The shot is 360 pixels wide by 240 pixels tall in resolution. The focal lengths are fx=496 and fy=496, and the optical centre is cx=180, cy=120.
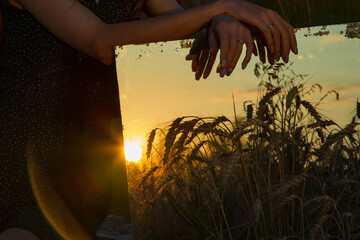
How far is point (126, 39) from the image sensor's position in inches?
56.4

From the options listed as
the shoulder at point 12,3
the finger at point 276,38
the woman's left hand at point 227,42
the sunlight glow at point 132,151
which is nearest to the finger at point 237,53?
the woman's left hand at point 227,42

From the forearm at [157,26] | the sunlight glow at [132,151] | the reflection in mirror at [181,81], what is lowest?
the sunlight glow at [132,151]

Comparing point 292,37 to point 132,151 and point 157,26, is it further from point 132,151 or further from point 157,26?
point 132,151

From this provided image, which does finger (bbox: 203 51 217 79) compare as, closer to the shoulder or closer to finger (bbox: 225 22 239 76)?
finger (bbox: 225 22 239 76)

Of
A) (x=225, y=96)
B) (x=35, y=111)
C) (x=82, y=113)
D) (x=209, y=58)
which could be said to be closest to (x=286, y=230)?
(x=225, y=96)

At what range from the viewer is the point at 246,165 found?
1.66m

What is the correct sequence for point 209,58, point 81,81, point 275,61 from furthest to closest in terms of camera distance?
point 81,81 < point 275,61 < point 209,58

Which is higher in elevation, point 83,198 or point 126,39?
point 126,39

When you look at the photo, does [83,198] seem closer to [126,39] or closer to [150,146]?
[150,146]

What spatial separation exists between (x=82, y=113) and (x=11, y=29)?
1.19 feet

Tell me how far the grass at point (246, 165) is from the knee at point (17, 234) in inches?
12.4

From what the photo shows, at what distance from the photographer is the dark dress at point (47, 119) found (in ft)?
4.92

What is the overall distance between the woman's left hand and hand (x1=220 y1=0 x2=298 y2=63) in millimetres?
40

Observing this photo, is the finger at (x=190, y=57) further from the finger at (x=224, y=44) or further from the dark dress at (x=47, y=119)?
the dark dress at (x=47, y=119)
